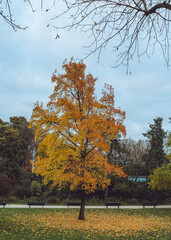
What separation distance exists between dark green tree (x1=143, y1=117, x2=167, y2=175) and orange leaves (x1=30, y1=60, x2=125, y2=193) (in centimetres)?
1422

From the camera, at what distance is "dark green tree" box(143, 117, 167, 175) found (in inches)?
1102

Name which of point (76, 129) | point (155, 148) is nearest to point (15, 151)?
point (155, 148)

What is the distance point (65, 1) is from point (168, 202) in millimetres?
28350

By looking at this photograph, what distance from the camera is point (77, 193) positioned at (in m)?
26.6

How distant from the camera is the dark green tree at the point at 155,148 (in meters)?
28.0

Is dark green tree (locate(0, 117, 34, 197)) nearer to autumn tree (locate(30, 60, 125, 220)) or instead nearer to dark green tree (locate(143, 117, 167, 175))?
dark green tree (locate(143, 117, 167, 175))

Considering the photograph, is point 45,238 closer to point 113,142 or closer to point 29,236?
point 29,236

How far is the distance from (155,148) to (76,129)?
16656 millimetres

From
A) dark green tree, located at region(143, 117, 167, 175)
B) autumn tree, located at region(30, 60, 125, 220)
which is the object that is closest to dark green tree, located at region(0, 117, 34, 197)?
dark green tree, located at region(143, 117, 167, 175)

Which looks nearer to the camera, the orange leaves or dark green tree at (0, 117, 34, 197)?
the orange leaves

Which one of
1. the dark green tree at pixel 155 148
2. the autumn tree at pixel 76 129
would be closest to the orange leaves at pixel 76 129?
the autumn tree at pixel 76 129

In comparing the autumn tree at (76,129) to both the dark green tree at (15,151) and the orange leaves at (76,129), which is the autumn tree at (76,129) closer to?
the orange leaves at (76,129)

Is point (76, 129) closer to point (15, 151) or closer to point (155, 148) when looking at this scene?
point (155, 148)

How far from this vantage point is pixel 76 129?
14.3 m
